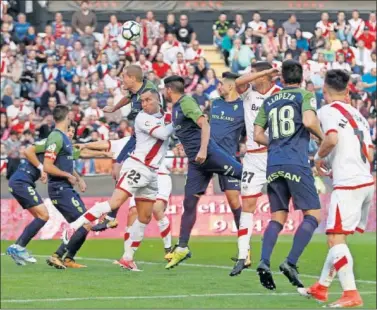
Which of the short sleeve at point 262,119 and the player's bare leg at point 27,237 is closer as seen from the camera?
the short sleeve at point 262,119

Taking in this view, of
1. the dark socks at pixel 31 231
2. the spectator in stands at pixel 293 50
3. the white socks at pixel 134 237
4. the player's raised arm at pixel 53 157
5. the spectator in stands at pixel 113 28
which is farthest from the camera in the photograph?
the spectator in stands at pixel 113 28

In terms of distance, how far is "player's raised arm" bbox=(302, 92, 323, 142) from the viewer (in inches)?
593

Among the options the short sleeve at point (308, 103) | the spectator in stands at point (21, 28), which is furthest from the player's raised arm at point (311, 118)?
the spectator in stands at point (21, 28)

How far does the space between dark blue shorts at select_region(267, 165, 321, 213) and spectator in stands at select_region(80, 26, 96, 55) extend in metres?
20.7

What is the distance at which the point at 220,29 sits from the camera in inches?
1503

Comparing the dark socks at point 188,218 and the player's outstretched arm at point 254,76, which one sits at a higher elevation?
the player's outstretched arm at point 254,76

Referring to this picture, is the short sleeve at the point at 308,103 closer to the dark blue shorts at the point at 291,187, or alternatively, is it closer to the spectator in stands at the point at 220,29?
the dark blue shorts at the point at 291,187

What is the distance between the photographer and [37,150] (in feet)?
68.8

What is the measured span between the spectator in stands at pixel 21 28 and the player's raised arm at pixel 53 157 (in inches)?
632

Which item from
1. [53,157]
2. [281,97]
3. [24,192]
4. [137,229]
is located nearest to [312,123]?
[281,97]

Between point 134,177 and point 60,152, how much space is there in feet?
7.43

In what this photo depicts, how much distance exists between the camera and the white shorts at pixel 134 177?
18375mm

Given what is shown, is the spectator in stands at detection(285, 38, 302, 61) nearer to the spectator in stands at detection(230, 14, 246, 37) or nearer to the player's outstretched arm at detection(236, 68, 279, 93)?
the spectator in stands at detection(230, 14, 246, 37)

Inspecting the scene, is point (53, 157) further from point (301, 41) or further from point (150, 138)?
point (301, 41)
